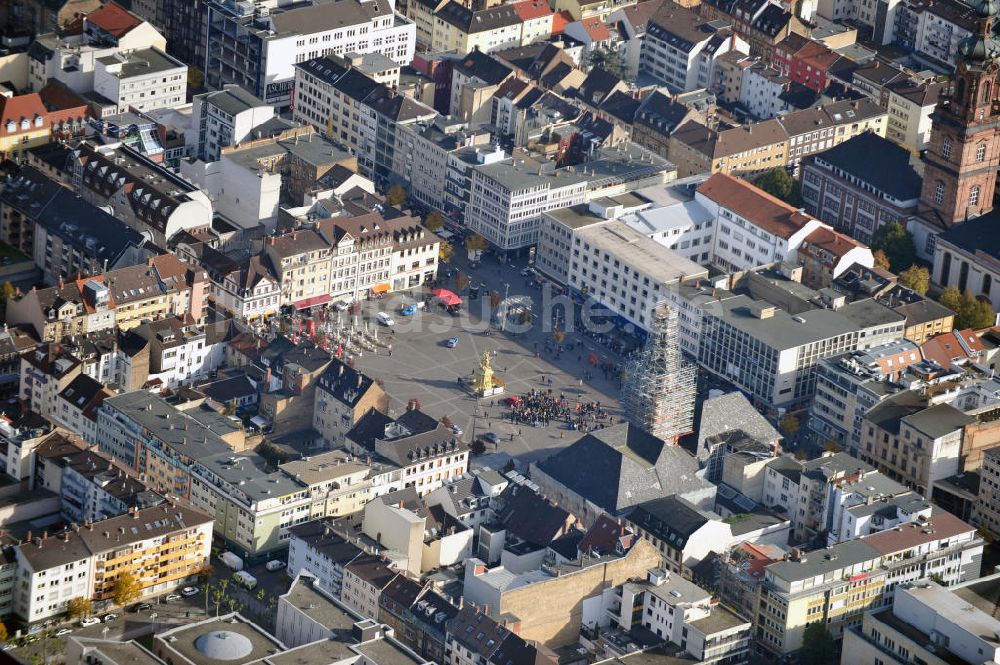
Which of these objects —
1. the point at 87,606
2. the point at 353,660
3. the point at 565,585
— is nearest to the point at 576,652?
the point at 565,585

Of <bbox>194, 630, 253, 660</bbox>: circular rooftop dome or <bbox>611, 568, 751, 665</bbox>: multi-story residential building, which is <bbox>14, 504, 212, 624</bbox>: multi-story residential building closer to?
<bbox>194, 630, 253, 660</bbox>: circular rooftop dome

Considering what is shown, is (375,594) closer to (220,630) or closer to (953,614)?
(220,630)

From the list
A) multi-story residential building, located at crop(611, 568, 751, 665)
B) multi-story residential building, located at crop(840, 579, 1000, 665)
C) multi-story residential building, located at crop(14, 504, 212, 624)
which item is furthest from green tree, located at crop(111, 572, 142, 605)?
multi-story residential building, located at crop(840, 579, 1000, 665)

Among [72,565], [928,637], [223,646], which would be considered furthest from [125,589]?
[928,637]

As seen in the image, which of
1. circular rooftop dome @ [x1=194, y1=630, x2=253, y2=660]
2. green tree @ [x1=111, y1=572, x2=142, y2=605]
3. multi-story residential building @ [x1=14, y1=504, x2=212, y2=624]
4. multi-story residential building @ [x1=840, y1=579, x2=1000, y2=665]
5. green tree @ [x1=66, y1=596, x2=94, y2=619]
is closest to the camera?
circular rooftop dome @ [x1=194, y1=630, x2=253, y2=660]

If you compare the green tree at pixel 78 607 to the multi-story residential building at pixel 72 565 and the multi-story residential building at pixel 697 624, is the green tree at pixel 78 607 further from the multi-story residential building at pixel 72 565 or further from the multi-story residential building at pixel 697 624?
the multi-story residential building at pixel 697 624

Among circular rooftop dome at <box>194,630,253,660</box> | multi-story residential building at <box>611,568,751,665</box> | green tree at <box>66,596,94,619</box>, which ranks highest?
circular rooftop dome at <box>194,630,253,660</box>
